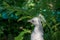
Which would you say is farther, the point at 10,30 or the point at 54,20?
the point at 10,30

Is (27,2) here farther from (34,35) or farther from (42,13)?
(34,35)

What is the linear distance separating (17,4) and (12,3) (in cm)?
8

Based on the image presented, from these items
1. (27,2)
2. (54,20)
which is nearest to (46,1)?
(54,20)

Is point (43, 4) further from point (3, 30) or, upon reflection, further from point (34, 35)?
point (3, 30)

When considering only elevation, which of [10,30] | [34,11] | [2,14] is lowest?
[10,30]

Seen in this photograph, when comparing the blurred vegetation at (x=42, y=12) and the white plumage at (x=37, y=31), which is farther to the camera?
the blurred vegetation at (x=42, y=12)

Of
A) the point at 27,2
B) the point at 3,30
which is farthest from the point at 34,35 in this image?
the point at 3,30

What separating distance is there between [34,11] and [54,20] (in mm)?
272

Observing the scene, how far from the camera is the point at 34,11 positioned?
3408 mm

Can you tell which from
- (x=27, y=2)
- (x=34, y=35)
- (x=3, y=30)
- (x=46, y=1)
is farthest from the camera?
(x=3, y=30)

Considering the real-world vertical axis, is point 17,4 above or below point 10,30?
above

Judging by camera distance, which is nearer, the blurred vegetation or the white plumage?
the white plumage

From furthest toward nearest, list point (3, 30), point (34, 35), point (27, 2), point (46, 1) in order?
point (3, 30)
point (27, 2)
point (46, 1)
point (34, 35)

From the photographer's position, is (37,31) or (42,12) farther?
(42,12)
